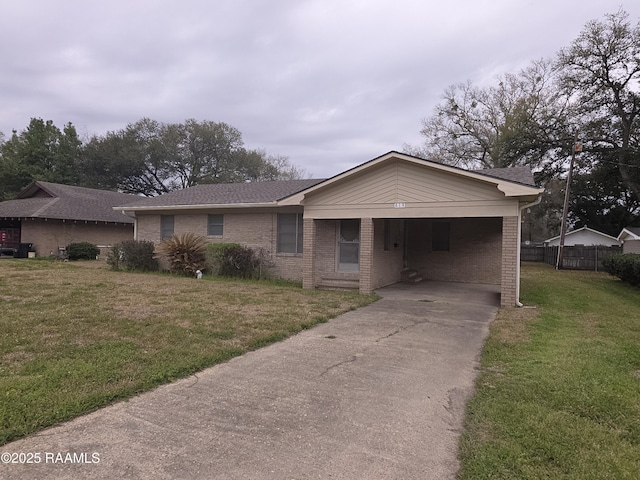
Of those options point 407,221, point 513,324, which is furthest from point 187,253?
point 513,324

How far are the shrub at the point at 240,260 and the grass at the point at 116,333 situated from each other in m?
2.12

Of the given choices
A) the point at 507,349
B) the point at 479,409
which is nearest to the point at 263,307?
the point at 507,349

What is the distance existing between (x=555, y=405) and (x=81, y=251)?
2310 centimetres

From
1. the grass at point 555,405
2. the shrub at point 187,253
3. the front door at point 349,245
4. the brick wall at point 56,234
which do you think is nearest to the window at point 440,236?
the front door at point 349,245

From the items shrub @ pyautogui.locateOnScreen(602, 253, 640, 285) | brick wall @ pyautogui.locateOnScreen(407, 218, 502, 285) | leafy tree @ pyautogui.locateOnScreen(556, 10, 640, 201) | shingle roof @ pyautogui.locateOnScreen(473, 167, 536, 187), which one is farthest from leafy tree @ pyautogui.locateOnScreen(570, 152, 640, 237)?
shingle roof @ pyautogui.locateOnScreen(473, 167, 536, 187)

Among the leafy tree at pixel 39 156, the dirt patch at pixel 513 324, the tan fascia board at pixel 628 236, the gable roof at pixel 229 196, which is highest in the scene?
the leafy tree at pixel 39 156

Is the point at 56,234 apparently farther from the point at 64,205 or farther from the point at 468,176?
the point at 468,176

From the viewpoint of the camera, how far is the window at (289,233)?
13.5 metres

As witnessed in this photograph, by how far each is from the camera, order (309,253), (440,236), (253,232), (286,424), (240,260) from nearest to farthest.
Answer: (286,424) → (309,253) → (240,260) → (253,232) → (440,236)

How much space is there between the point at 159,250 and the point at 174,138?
2986cm

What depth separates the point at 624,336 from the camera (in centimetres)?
674

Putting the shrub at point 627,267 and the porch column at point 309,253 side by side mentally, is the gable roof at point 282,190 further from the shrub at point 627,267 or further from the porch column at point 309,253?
the shrub at point 627,267

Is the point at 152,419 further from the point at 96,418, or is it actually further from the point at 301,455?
the point at 301,455

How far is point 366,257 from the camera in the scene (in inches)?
440
